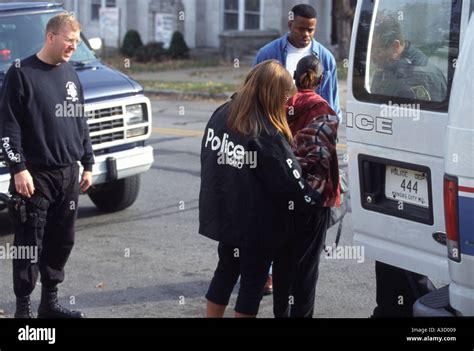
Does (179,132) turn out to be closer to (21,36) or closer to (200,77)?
(21,36)

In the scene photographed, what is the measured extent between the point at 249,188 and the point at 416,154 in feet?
3.07

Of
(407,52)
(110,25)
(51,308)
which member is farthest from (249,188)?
(110,25)

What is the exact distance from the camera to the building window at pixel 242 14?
28422 millimetres

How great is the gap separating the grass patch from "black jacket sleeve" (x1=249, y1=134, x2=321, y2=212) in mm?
14974

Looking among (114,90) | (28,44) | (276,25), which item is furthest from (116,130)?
(276,25)

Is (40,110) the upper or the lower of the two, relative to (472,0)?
lower

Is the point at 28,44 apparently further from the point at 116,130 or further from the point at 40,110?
the point at 40,110

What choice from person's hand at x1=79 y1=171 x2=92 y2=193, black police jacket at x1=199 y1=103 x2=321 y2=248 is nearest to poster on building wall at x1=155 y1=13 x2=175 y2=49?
person's hand at x1=79 y1=171 x2=92 y2=193

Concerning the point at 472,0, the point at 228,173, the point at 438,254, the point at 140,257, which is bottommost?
the point at 140,257

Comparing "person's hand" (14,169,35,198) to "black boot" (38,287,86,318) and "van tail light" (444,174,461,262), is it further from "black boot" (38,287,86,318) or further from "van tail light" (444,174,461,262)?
"van tail light" (444,174,461,262)

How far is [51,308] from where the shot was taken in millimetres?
6484

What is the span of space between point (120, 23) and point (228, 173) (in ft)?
87.1

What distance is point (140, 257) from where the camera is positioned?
326 inches

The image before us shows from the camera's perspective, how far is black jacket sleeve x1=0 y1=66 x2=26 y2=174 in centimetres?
605
